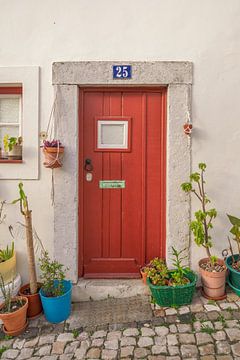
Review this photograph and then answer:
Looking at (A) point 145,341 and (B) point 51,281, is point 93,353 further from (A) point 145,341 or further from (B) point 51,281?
(B) point 51,281

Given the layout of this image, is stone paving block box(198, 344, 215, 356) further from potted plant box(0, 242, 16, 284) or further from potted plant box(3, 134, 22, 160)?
potted plant box(3, 134, 22, 160)

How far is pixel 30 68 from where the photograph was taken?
118 inches

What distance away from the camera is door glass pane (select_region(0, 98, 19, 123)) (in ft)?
10.5

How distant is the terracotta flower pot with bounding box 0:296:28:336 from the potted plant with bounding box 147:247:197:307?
4.32 feet

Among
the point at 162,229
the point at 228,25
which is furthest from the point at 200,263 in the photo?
the point at 228,25

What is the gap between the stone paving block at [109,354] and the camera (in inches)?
87.5

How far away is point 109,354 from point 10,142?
244cm

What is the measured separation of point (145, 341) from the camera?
7.80 ft

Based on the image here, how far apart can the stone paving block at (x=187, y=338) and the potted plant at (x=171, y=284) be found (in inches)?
15.9

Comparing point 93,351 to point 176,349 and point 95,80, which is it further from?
point 95,80

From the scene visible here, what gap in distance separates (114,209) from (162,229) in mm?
640

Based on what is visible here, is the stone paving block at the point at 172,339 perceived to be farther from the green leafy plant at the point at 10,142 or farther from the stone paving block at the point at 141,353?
the green leafy plant at the point at 10,142

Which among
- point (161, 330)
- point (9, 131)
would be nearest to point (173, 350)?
point (161, 330)

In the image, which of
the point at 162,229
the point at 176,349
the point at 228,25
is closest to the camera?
the point at 176,349
